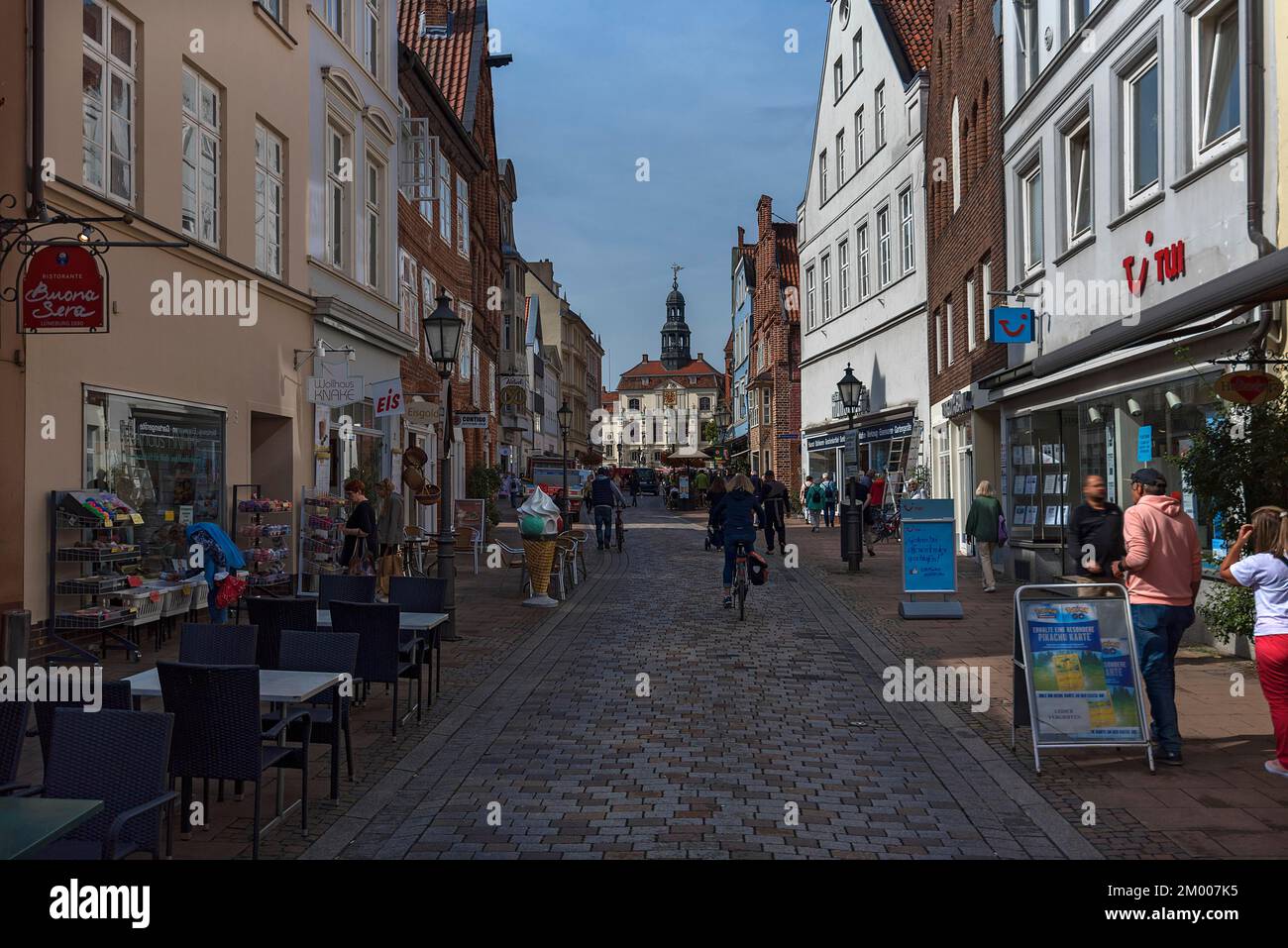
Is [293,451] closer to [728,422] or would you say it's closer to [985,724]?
[985,724]

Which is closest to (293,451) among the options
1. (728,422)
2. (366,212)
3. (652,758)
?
(366,212)

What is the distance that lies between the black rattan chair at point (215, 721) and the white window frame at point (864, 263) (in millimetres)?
29360

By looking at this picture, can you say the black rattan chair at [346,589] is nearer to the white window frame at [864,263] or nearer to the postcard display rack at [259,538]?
the postcard display rack at [259,538]

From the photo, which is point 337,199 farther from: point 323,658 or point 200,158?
point 323,658

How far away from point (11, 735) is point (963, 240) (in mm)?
21113

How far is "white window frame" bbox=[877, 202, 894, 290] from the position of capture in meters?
30.6

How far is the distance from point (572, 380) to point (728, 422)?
58.5ft

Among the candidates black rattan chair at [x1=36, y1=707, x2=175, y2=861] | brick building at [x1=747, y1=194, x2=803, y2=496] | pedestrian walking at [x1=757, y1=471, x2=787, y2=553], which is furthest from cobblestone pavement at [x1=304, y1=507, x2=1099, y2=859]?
brick building at [x1=747, y1=194, x2=803, y2=496]

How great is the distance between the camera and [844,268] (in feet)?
116

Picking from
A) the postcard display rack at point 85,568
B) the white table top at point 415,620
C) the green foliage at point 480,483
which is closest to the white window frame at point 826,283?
the green foliage at point 480,483

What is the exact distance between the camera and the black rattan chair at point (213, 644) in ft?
20.3

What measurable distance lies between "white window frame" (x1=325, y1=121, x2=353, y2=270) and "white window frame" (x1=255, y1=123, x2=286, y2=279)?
1.71 meters

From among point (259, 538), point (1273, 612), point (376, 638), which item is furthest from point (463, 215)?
point (1273, 612)

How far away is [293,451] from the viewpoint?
1575 centimetres
